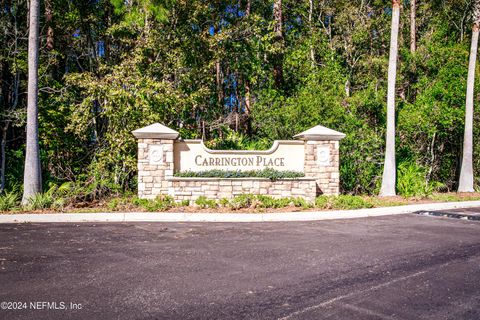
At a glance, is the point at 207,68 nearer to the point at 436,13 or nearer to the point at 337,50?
the point at 337,50

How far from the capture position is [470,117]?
49.4ft

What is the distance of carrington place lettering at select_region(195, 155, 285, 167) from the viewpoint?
38.3 ft

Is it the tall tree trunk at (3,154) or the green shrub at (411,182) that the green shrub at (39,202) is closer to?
Result: the tall tree trunk at (3,154)

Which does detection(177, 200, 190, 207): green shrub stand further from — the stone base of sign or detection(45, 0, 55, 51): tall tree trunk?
detection(45, 0, 55, 51): tall tree trunk

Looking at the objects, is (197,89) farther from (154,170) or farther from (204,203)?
(204,203)

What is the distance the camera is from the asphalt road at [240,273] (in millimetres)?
3436

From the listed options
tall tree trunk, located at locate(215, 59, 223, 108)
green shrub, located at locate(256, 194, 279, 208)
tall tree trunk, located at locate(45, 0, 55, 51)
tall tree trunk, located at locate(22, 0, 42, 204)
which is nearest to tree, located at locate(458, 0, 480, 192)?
green shrub, located at locate(256, 194, 279, 208)

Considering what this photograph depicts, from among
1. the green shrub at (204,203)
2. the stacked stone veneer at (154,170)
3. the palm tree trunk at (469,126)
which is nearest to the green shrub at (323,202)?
the green shrub at (204,203)

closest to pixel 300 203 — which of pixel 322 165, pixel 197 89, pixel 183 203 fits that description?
pixel 322 165

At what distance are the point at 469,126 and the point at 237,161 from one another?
11.3m

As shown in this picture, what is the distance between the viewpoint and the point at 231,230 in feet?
25.0

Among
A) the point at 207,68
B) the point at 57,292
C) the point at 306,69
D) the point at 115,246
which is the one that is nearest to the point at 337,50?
the point at 306,69

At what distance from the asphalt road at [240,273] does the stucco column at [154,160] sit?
3557 mm

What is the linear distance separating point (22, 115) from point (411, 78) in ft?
60.4
